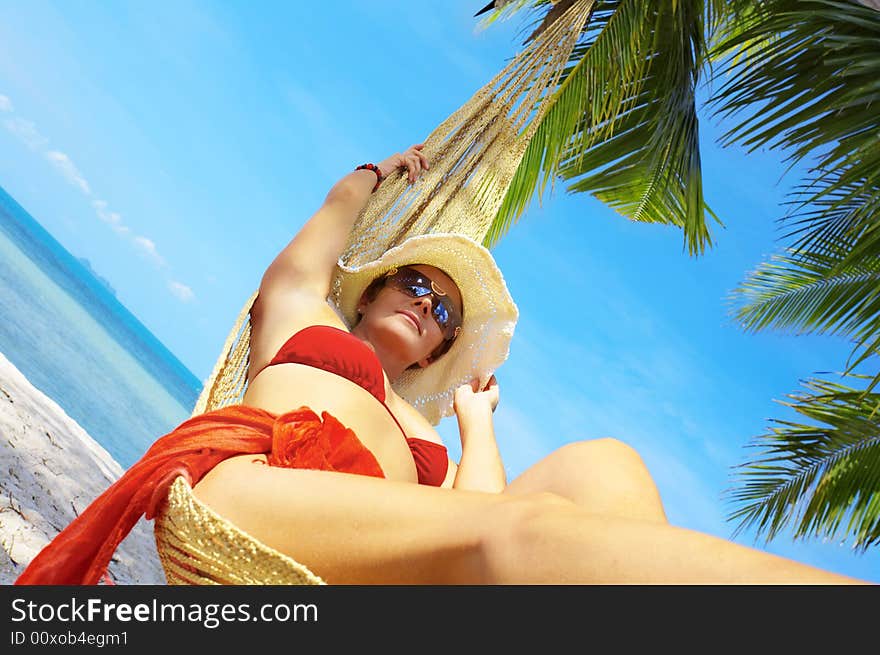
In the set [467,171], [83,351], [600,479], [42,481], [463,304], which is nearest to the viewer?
[600,479]

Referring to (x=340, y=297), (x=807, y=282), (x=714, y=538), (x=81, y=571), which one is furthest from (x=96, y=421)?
(x=714, y=538)

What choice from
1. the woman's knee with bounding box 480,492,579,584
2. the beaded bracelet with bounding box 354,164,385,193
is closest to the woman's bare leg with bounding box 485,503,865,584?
the woman's knee with bounding box 480,492,579,584

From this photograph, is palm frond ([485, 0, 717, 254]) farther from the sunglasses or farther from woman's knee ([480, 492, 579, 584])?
woman's knee ([480, 492, 579, 584])

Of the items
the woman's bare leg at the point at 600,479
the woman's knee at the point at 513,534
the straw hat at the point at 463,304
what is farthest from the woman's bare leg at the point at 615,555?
the straw hat at the point at 463,304

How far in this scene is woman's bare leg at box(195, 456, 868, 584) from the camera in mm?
982

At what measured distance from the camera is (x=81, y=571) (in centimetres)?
Answer: 138

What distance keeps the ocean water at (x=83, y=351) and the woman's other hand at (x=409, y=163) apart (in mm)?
4440

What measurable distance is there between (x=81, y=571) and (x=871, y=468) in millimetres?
4434

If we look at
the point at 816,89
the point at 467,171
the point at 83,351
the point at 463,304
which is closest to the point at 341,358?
the point at 463,304

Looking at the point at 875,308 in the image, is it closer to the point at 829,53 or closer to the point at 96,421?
the point at 829,53

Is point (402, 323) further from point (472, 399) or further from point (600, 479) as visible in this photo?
point (600, 479)

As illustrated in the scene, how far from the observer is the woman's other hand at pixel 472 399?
2.35 m

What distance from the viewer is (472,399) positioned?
2377mm

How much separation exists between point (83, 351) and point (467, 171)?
44.8 feet
